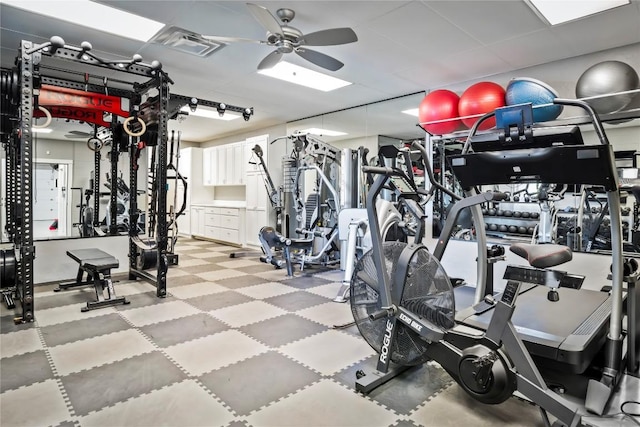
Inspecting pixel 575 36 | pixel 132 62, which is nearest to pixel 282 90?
pixel 132 62

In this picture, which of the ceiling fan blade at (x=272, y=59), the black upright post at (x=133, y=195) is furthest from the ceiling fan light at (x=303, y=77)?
the black upright post at (x=133, y=195)

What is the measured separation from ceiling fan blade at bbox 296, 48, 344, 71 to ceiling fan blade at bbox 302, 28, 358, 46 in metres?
0.21

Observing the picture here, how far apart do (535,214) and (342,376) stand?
3467 mm

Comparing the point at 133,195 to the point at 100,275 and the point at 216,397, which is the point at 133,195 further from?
the point at 216,397

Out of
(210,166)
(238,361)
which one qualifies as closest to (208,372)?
(238,361)

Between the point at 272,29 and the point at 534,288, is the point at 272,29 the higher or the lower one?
the higher one

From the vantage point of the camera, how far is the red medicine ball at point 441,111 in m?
4.27

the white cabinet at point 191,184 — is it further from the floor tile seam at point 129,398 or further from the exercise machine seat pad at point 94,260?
the floor tile seam at point 129,398

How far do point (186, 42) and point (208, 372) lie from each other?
322cm

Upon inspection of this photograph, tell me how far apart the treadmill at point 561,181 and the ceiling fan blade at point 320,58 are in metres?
1.79

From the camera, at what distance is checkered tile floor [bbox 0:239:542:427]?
198 centimetres

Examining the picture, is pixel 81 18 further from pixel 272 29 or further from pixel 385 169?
pixel 385 169

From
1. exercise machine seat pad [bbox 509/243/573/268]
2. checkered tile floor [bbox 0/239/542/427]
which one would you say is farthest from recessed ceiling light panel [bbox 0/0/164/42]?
exercise machine seat pad [bbox 509/243/573/268]

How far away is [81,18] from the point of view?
3.45m
